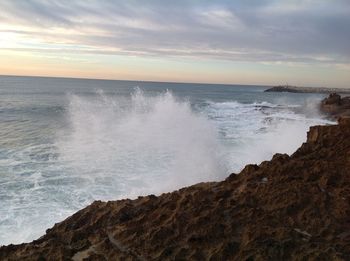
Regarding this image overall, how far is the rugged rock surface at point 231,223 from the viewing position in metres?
4.83

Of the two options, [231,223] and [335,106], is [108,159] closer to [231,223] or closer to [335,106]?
[231,223]

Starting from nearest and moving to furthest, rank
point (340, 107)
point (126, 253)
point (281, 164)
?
point (126, 253)
point (281, 164)
point (340, 107)

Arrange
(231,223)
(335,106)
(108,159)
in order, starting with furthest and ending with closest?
(335,106) < (108,159) < (231,223)

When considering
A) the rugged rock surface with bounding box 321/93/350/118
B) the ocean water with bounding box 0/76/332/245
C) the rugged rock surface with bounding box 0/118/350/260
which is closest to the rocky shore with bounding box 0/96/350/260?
the rugged rock surface with bounding box 0/118/350/260

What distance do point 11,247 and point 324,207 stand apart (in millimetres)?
4255

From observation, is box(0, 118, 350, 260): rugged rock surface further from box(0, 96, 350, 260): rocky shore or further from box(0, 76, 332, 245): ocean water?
box(0, 76, 332, 245): ocean water

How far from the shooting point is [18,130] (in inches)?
1049

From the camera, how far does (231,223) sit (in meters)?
5.27

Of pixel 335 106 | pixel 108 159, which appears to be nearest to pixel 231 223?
pixel 108 159

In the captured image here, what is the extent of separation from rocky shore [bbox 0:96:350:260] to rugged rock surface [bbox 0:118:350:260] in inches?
0.4

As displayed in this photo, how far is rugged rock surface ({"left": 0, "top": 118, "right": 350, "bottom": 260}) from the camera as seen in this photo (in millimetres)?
4828

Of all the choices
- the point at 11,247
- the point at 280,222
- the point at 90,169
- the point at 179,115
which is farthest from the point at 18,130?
the point at 280,222

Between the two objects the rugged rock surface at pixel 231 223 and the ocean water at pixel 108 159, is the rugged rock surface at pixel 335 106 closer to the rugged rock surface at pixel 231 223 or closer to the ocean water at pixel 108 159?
the ocean water at pixel 108 159

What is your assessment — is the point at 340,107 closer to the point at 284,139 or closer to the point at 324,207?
the point at 284,139
